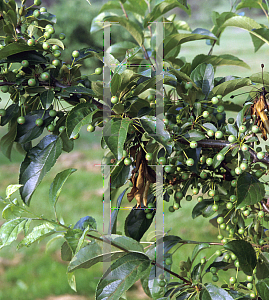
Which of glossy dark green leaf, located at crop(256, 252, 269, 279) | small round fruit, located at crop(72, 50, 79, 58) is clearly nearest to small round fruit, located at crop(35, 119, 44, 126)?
small round fruit, located at crop(72, 50, 79, 58)

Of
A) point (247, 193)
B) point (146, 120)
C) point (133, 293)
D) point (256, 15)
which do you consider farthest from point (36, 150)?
point (256, 15)

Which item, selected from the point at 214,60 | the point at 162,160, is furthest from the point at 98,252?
the point at 214,60

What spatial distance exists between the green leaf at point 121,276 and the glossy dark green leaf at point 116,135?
0.18 meters

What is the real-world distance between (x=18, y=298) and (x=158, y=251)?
1485 mm

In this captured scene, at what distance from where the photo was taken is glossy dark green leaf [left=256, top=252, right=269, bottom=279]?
0.60 meters

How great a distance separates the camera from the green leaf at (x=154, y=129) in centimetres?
45

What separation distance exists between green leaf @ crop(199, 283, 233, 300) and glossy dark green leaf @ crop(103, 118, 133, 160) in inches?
10.9

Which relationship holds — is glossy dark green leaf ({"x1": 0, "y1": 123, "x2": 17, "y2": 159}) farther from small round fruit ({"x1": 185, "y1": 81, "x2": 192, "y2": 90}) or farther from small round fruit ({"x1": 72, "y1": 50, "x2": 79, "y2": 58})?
small round fruit ({"x1": 185, "y1": 81, "x2": 192, "y2": 90})

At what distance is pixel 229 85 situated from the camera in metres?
0.57

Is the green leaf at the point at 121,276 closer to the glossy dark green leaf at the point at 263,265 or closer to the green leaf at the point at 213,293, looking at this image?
the green leaf at the point at 213,293

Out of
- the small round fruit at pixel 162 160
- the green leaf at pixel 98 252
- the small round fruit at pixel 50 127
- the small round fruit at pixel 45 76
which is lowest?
the green leaf at pixel 98 252

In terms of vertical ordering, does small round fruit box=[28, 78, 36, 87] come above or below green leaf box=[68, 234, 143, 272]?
above

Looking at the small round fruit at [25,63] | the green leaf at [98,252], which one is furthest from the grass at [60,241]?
the small round fruit at [25,63]

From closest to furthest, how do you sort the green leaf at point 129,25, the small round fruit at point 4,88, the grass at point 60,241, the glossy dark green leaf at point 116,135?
the glossy dark green leaf at point 116,135 → the small round fruit at point 4,88 → the green leaf at point 129,25 → the grass at point 60,241
